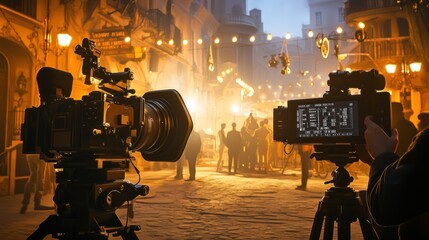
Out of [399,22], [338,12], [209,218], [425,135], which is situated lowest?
[209,218]

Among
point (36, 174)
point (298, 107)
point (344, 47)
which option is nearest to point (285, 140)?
point (298, 107)

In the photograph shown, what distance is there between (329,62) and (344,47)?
785 cm

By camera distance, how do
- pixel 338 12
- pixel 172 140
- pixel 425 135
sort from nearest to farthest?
pixel 425 135 → pixel 172 140 → pixel 338 12

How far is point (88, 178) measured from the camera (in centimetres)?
255

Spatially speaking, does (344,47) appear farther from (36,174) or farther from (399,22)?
(36,174)

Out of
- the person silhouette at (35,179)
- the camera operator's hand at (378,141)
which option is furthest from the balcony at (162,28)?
the camera operator's hand at (378,141)

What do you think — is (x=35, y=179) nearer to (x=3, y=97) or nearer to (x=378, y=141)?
(x=3, y=97)

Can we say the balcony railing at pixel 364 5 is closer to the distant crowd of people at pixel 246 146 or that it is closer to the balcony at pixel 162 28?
the distant crowd of people at pixel 246 146

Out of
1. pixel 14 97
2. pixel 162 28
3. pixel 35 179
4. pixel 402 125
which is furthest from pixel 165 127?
pixel 162 28

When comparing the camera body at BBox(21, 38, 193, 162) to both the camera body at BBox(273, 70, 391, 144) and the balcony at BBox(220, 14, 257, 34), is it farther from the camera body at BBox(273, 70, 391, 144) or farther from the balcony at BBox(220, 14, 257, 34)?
the balcony at BBox(220, 14, 257, 34)

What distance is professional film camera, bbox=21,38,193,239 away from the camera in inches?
94.3

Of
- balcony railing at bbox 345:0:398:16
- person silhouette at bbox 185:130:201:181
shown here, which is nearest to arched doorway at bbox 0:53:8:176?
person silhouette at bbox 185:130:201:181

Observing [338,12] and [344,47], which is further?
[338,12]

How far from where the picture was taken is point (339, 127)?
2.96 m
